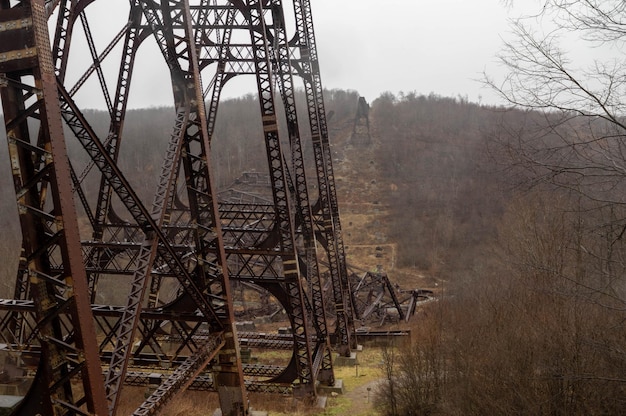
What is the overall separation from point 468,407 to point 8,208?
167 feet

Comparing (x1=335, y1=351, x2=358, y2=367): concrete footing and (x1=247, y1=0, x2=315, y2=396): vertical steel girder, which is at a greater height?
(x1=247, y1=0, x2=315, y2=396): vertical steel girder

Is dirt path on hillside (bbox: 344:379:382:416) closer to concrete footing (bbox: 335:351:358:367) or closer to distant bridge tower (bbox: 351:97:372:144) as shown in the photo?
concrete footing (bbox: 335:351:358:367)

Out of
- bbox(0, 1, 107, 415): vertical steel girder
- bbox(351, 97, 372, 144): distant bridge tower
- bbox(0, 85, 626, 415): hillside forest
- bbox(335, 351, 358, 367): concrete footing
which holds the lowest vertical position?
bbox(335, 351, 358, 367): concrete footing

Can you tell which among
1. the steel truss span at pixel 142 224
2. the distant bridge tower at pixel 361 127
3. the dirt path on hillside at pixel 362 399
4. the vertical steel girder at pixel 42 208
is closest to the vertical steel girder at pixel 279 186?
the steel truss span at pixel 142 224

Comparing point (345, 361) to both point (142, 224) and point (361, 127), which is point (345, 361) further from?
point (361, 127)

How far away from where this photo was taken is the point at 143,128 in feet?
240

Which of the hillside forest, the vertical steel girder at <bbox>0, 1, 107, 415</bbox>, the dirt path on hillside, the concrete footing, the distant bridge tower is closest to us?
the vertical steel girder at <bbox>0, 1, 107, 415</bbox>

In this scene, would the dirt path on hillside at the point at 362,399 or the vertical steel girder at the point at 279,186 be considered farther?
the dirt path on hillside at the point at 362,399

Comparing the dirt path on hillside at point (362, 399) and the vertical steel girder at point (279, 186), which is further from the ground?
the vertical steel girder at point (279, 186)

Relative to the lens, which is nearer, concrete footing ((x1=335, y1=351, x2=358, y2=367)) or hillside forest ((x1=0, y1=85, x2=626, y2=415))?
hillside forest ((x1=0, y1=85, x2=626, y2=415))

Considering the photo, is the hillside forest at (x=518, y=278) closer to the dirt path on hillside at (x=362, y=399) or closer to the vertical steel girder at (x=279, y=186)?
the dirt path on hillside at (x=362, y=399)

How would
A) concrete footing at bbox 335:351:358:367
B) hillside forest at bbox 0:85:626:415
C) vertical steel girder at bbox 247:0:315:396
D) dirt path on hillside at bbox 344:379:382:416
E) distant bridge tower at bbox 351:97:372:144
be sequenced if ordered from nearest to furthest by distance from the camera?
hillside forest at bbox 0:85:626:415, vertical steel girder at bbox 247:0:315:396, dirt path on hillside at bbox 344:379:382:416, concrete footing at bbox 335:351:358:367, distant bridge tower at bbox 351:97:372:144

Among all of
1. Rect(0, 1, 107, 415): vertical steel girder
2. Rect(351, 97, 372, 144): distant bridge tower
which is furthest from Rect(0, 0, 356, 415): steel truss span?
Rect(351, 97, 372, 144): distant bridge tower

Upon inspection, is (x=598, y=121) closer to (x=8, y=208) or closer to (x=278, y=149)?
(x=278, y=149)
